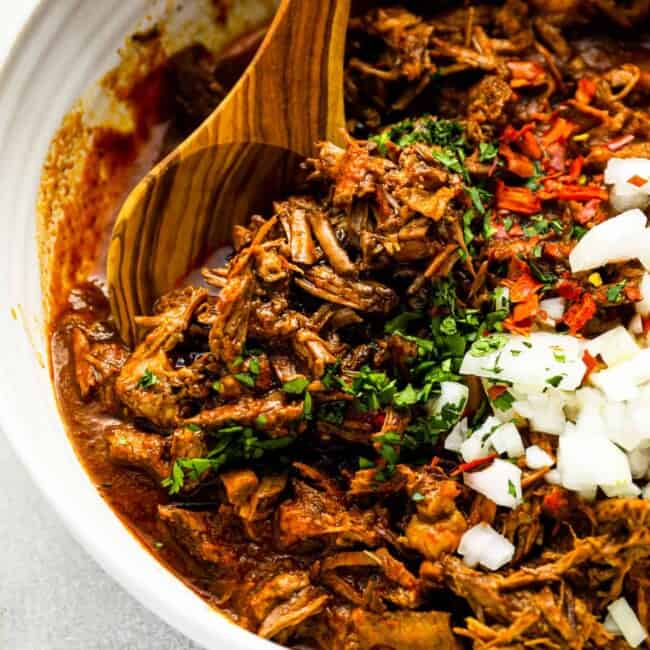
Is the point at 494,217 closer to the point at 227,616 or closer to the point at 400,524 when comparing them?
the point at 400,524

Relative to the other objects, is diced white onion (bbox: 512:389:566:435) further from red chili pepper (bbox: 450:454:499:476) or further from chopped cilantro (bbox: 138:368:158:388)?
chopped cilantro (bbox: 138:368:158:388)

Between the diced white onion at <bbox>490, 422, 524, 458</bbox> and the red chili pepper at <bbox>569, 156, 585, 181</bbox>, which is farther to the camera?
the red chili pepper at <bbox>569, 156, 585, 181</bbox>

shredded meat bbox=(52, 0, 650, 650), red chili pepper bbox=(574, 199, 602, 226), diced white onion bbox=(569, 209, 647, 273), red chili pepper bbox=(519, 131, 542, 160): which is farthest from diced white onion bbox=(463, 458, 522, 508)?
red chili pepper bbox=(519, 131, 542, 160)

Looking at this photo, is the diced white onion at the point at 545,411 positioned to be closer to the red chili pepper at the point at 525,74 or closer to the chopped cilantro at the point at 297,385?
the chopped cilantro at the point at 297,385

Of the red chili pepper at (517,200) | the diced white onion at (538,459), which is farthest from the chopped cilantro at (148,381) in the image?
the red chili pepper at (517,200)

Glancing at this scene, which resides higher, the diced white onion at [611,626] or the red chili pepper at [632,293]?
the red chili pepper at [632,293]

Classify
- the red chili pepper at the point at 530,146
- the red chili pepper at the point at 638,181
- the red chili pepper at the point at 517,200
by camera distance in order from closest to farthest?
the red chili pepper at the point at 638,181 → the red chili pepper at the point at 517,200 → the red chili pepper at the point at 530,146
